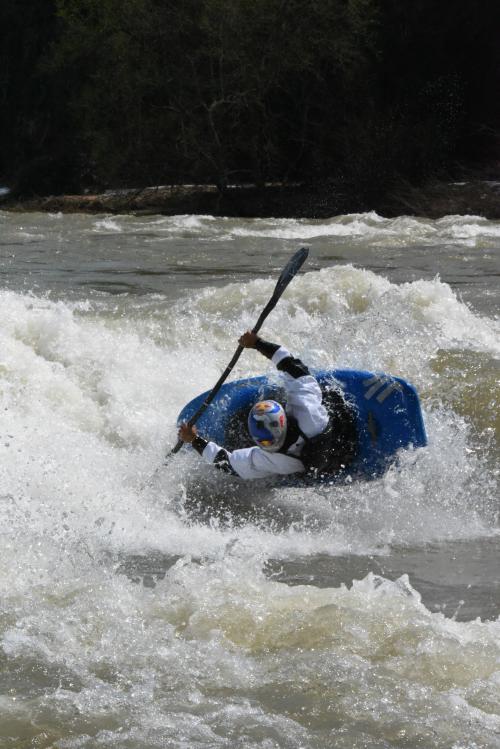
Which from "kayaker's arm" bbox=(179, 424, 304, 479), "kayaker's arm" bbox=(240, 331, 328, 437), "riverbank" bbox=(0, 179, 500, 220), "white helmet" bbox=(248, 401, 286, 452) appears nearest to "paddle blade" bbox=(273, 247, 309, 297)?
"kayaker's arm" bbox=(240, 331, 328, 437)

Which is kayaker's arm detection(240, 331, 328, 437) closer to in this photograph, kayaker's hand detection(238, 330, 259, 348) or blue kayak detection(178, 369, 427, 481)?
kayaker's hand detection(238, 330, 259, 348)

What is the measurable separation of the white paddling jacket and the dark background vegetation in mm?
18800

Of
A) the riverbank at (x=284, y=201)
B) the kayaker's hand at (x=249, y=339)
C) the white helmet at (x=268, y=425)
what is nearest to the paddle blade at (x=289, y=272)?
the kayaker's hand at (x=249, y=339)

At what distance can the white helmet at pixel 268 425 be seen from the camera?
6469 mm

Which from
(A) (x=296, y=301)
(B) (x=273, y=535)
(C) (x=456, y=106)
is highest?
(C) (x=456, y=106)

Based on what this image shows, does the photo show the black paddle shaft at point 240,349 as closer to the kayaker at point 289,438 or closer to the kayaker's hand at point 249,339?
the kayaker's hand at point 249,339

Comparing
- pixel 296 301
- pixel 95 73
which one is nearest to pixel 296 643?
pixel 296 301

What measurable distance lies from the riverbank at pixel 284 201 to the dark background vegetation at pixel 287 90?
397 millimetres

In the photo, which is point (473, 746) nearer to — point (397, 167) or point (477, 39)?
point (397, 167)

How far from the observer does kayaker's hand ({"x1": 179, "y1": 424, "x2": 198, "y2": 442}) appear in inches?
269

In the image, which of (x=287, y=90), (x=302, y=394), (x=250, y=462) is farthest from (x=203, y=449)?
(x=287, y=90)

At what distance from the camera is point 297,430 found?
21.6ft

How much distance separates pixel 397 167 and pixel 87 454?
1943 cm

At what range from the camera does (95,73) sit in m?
28.2
